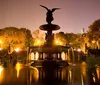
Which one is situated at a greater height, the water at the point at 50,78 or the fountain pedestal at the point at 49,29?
the fountain pedestal at the point at 49,29

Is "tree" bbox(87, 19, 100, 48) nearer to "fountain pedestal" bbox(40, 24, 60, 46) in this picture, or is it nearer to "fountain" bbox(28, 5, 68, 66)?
"fountain pedestal" bbox(40, 24, 60, 46)

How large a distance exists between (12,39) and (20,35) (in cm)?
588

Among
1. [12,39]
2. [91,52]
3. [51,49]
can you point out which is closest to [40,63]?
[51,49]

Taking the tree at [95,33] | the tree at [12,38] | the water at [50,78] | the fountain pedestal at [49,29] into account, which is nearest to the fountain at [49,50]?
the fountain pedestal at [49,29]

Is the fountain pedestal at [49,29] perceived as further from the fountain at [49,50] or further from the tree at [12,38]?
the tree at [12,38]

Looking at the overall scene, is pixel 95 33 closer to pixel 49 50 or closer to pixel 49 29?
pixel 49 29

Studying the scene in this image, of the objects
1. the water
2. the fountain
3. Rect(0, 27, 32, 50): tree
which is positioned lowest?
the water

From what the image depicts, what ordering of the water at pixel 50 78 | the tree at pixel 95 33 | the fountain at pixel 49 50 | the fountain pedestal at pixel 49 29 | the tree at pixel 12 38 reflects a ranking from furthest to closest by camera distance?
the tree at pixel 12 38 < the tree at pixel 95 33 < the fountain pedestal at pixel 49 29 < the fountain at pixel 49 50 < the water at pixel 50 78

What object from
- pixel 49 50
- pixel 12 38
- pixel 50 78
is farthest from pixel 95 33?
pixel 50 78

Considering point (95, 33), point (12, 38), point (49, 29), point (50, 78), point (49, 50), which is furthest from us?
point (12, 38)

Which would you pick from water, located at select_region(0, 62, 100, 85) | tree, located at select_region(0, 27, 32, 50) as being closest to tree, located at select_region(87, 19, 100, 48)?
tree, located at select_region(0, 27, 32, 50)

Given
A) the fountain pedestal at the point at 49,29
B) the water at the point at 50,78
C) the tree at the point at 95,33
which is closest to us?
the water at the point at 50,78

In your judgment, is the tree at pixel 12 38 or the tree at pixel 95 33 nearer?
the tree at pixel 95 33

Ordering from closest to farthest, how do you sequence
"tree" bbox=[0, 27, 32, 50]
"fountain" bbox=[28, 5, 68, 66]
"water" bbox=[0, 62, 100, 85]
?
"water" bbox=[0, 62, 100, 85], "fountain" bbox=[28, 5, 68, 66], "tree" bbox=[0, 27, 32, 50]
